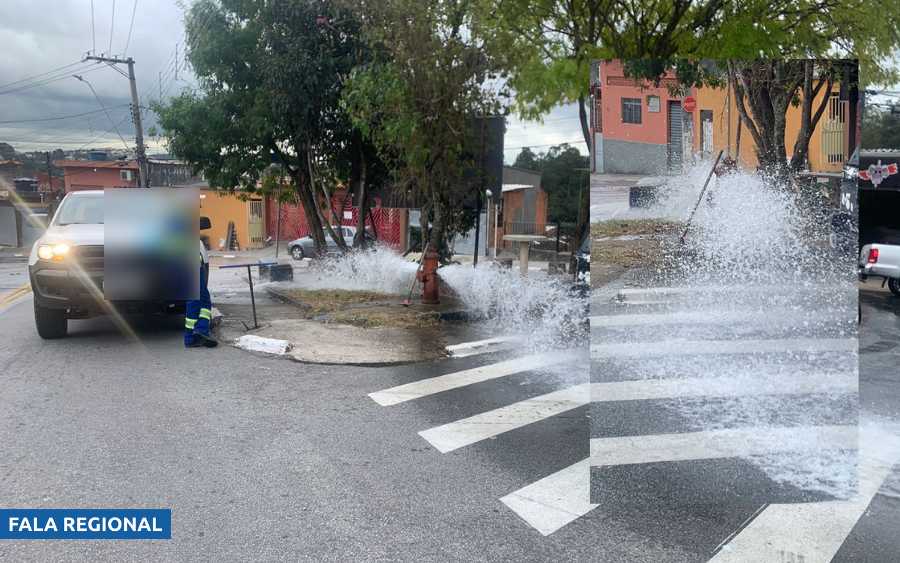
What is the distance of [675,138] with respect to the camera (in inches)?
189

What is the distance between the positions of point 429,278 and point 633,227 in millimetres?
7322

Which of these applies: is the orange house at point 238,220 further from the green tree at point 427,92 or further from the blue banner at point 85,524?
the blue banner at point 85,524

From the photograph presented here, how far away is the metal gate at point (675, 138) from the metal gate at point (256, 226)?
3401cm

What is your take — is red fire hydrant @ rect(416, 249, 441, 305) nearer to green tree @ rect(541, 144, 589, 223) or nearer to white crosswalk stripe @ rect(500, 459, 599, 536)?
green tree @ rect(541, 144, 589, 223)

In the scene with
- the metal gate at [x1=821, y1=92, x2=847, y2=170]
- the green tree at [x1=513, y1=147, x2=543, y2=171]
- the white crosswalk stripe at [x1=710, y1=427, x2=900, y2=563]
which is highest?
the green tree at [x1=513, y1=147, x2=543, y2=171]

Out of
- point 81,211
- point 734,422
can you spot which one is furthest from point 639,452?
point 81,211

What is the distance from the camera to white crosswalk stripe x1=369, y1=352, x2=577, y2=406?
23.2ft

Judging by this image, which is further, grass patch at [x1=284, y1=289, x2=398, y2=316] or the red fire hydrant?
grass patch at [x1=284, y1=289, x2=398, y2=316]

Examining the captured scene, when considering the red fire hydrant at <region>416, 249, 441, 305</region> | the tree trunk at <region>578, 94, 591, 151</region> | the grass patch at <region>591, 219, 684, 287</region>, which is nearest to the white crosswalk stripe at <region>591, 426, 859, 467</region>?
the grass patch at <region>591, 219, 684, 287</region>

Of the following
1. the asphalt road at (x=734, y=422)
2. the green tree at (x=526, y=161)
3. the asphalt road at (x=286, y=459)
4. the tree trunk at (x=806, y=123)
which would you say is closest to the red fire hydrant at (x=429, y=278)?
the green tree at (x=526, y=161)

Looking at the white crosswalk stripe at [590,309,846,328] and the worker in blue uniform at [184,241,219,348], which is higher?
the white crosswalk stripe at [590,309,846,328]

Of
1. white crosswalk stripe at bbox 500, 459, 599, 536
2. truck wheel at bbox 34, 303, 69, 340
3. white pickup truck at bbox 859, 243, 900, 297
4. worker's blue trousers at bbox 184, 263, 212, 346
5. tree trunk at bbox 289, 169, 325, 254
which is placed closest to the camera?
white crosswalk stripe at bbox 500, 459, 599, 536

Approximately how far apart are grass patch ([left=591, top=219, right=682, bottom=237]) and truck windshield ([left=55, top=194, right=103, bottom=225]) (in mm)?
7416

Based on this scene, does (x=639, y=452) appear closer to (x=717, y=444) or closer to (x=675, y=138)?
(x=717, y=444)
